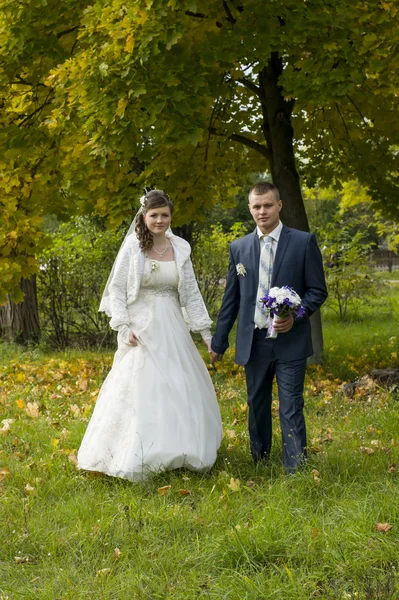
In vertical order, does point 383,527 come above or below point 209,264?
below

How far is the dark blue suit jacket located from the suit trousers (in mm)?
67

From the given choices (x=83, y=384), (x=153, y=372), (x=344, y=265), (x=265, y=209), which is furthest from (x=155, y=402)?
(x=344, y=265)

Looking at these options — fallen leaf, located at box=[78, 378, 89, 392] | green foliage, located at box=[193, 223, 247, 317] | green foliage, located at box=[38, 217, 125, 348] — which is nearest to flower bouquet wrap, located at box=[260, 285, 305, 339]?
fallen leaf, located at box=[78, 378, 89, 392]

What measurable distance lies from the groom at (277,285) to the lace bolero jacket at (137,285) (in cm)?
48

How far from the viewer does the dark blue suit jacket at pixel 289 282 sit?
185 inches

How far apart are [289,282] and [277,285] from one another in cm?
8

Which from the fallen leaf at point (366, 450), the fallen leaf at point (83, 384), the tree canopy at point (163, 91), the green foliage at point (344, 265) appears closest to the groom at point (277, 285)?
the fallen leaf at point (366, 450)

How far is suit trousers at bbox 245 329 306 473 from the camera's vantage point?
4660 millimetres

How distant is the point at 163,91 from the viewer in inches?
254

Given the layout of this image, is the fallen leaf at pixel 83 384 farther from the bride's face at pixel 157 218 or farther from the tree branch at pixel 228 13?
the tree branch at pixel 228 13

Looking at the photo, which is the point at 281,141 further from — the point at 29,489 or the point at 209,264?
the point at 29,489

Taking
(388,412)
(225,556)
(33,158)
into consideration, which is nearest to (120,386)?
(225,556)

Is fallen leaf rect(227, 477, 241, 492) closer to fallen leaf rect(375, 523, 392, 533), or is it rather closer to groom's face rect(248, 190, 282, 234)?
fallen leaf rect(375, 523, 392, 533)

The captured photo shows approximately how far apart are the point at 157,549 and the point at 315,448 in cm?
179
